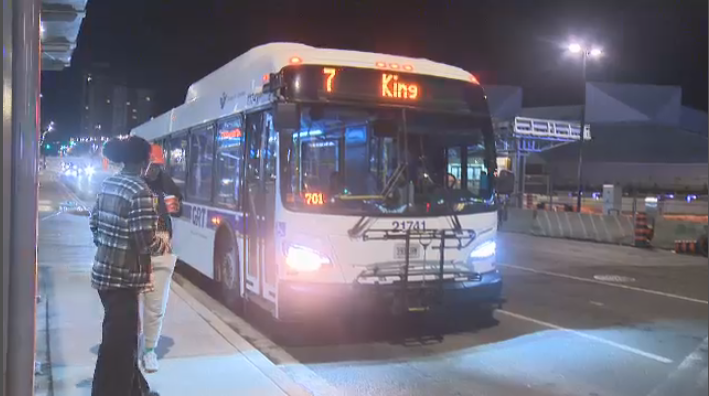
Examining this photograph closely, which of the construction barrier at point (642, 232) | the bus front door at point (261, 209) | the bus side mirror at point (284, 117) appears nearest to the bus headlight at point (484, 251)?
the bus front door at point (261, 209)

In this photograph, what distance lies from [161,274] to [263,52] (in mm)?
3640

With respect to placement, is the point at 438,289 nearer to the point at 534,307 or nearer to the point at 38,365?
the point at 534,307

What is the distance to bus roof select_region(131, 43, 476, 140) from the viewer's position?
720 cm

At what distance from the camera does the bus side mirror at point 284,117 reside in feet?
21.7

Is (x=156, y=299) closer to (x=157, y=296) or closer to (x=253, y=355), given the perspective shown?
(x=157, y=296)

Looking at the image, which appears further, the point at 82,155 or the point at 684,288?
the point at 82,155

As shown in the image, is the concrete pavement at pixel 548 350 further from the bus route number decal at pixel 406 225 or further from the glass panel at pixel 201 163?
the glass panel at pixel 201 163

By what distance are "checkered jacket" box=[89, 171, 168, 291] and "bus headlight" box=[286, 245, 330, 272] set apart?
110 inches

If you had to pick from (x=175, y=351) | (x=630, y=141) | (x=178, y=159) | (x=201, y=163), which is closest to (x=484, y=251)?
(x=175, y=351)

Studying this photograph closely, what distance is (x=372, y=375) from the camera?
243 inches

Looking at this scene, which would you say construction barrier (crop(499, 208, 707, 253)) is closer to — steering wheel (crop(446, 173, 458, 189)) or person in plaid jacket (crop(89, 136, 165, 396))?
steering wheel (crop(446, 173, 458, 189))

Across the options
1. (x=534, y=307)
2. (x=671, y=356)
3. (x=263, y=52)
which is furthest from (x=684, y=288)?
(x=263, y=52)

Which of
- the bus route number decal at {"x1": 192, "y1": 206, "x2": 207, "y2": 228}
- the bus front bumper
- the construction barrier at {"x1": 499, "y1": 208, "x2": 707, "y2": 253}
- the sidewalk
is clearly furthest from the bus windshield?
the construction barrier at {"x1": 499, "y1": 208, "x2": 707, "y2": 253}

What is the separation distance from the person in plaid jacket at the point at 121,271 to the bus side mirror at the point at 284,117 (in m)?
2.59
